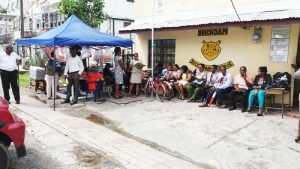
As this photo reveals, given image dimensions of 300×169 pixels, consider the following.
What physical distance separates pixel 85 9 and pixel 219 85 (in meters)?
A: 11.5

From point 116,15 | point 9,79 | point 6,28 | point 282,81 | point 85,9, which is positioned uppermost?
point 6,28

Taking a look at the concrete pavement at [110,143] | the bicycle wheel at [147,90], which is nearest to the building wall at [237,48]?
the bicycle wheel at [147,90]

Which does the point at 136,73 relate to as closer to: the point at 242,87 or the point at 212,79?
the point at 212,79

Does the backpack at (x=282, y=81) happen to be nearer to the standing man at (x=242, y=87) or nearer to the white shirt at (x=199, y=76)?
the standing man at (x=242, y=87)

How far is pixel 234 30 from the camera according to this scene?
33.2 feet

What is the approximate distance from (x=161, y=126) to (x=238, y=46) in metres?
4.38

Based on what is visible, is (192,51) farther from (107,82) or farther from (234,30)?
(107,82)

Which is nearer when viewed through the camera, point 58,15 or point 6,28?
point 58,15

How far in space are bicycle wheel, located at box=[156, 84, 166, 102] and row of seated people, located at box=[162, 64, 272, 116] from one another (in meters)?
0.51

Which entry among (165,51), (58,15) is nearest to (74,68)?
(165,51)

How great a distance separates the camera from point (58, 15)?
25.2 m

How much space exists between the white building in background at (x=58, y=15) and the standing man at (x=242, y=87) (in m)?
12.8

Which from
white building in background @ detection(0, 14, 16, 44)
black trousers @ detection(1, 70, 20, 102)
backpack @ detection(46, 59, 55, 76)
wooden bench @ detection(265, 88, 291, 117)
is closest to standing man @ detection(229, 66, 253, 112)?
wooden bench @ detection(265, 88, 291, 117)

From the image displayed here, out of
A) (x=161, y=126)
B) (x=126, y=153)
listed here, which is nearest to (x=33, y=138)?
(x=126, y=153)
